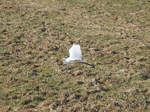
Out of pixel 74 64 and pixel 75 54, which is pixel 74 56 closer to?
pixel 75 54

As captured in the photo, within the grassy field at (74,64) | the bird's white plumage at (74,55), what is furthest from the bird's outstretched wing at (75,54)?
the grassy field at (74,64)

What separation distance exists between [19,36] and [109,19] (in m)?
5.78

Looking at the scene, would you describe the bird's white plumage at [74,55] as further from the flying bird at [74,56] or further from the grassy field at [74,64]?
the grassy field at [74,64]

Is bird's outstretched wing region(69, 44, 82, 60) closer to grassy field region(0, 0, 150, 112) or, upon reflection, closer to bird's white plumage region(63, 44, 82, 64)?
bird's white plumage region(63, 44, 82, 64)

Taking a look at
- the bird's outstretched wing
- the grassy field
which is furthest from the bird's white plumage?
the grassy field

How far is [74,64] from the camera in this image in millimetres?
9227

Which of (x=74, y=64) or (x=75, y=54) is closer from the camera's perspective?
(x=74, y=64)

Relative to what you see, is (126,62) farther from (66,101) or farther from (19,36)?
(19,36)

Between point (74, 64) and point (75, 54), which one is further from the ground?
point (75, 54)

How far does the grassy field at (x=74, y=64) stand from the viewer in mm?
7086

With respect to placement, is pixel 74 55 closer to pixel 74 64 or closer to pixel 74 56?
pixel 74 56

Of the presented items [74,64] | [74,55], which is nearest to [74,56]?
[74,55]

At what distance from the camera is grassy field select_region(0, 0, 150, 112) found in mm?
7086

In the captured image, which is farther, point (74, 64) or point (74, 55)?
point (74, 55)
